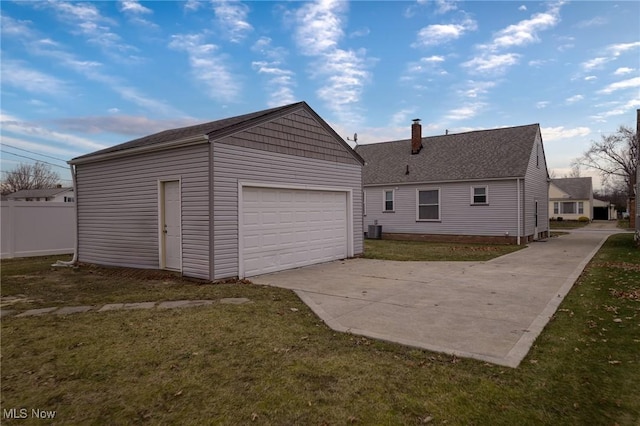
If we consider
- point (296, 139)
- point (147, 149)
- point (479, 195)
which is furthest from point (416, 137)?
point (147, 149)

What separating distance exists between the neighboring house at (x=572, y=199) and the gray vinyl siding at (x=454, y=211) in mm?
→ 37267

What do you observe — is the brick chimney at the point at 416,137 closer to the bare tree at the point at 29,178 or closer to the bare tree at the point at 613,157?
the bare tree at the point at 613,157

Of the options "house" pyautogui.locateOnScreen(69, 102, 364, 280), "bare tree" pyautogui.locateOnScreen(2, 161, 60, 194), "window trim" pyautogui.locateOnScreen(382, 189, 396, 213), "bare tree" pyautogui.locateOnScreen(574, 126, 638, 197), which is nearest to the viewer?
"house" pyautogui.locateOnScreen(69, 102, 364, 280)

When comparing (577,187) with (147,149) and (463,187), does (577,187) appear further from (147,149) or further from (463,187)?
(147,149)

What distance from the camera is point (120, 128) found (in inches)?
1075

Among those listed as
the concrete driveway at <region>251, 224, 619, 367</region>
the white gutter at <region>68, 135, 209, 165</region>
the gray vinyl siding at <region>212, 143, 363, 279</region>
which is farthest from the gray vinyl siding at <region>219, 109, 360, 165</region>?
the concrete driveway at <region>251, 224, 619, 367</region>

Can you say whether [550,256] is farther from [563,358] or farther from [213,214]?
[213,214]

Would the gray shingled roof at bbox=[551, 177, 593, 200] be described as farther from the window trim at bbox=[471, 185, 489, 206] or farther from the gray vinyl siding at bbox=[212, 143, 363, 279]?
the gray vinyl siding at bbox=[212, 143, 363, 279]

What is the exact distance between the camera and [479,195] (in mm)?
19031

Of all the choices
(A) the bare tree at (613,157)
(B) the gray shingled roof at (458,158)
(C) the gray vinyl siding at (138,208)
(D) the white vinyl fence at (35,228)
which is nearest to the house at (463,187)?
(B) the gray shingled roof at (458,158)

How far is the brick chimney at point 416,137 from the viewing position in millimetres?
22516

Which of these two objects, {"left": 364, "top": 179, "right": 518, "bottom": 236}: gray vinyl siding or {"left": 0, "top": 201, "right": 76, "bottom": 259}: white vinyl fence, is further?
{"left": 364, "top": 179, "right": 518, "bottom": 236}: gray vinyl siding

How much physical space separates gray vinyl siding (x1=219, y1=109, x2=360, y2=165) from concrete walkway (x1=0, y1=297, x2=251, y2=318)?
12.4 ft

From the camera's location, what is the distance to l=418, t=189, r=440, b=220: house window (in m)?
20.3
